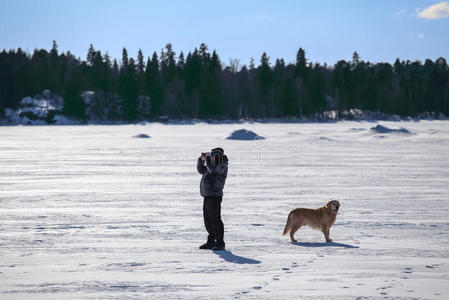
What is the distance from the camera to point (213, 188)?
6617 mm

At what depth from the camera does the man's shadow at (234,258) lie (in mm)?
6062

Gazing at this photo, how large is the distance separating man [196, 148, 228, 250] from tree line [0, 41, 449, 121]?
3446 inches

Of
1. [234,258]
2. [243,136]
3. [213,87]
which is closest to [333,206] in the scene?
[234,258]

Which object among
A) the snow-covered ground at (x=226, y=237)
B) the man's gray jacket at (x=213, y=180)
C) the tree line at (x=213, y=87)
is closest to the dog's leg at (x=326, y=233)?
the snow-covered ground at (x=226, y=237)

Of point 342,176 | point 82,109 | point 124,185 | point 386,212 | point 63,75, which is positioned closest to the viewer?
point 386,212

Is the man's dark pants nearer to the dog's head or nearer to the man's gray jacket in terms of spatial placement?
the man's gray jacket

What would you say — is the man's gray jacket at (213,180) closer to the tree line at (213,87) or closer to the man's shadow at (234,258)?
the man's shadow at (234,258)

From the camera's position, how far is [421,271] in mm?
5605

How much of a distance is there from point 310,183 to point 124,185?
5094mm

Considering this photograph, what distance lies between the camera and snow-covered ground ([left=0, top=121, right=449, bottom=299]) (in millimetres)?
5129

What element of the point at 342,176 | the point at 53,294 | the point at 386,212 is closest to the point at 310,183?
the point at 342,176

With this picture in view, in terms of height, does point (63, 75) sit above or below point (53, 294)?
above

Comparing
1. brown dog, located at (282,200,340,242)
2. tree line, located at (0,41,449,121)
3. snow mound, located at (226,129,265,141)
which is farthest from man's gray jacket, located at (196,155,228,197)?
tree line, located at (0,41,449,121)

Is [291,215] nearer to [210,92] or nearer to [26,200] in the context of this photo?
[26,200]
